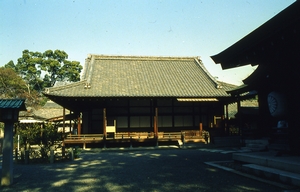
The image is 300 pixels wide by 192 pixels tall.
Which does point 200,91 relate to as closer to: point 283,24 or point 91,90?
point 91,90

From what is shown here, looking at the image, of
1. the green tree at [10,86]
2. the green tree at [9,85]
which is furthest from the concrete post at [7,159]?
the green tree at [9,85]

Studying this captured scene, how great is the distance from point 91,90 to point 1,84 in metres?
24.5

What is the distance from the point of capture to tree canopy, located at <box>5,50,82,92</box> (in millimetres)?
51812

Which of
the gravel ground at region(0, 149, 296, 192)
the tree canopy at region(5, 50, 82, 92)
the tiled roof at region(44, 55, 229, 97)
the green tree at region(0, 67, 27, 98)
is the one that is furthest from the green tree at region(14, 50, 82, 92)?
the gravel ground at region(0, 149, 296, 192)

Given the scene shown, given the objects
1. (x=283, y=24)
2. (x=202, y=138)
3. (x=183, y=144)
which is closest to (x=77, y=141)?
(x=183, y=144)

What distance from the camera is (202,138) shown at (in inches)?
750

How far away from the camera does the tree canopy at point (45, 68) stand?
51.8 meters

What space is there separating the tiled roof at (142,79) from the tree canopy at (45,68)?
31.7m

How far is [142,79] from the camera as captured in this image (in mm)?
21375

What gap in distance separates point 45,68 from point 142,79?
3740cm

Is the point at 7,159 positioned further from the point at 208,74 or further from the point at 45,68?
the point at 45,68

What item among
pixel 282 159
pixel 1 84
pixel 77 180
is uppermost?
pixel 1 84

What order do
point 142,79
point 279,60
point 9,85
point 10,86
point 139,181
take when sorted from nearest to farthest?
point 139,181 < point 279,60 < point 142,79 < point 9,85 < point 10,86

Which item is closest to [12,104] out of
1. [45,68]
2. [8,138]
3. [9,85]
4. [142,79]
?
[8,138]
